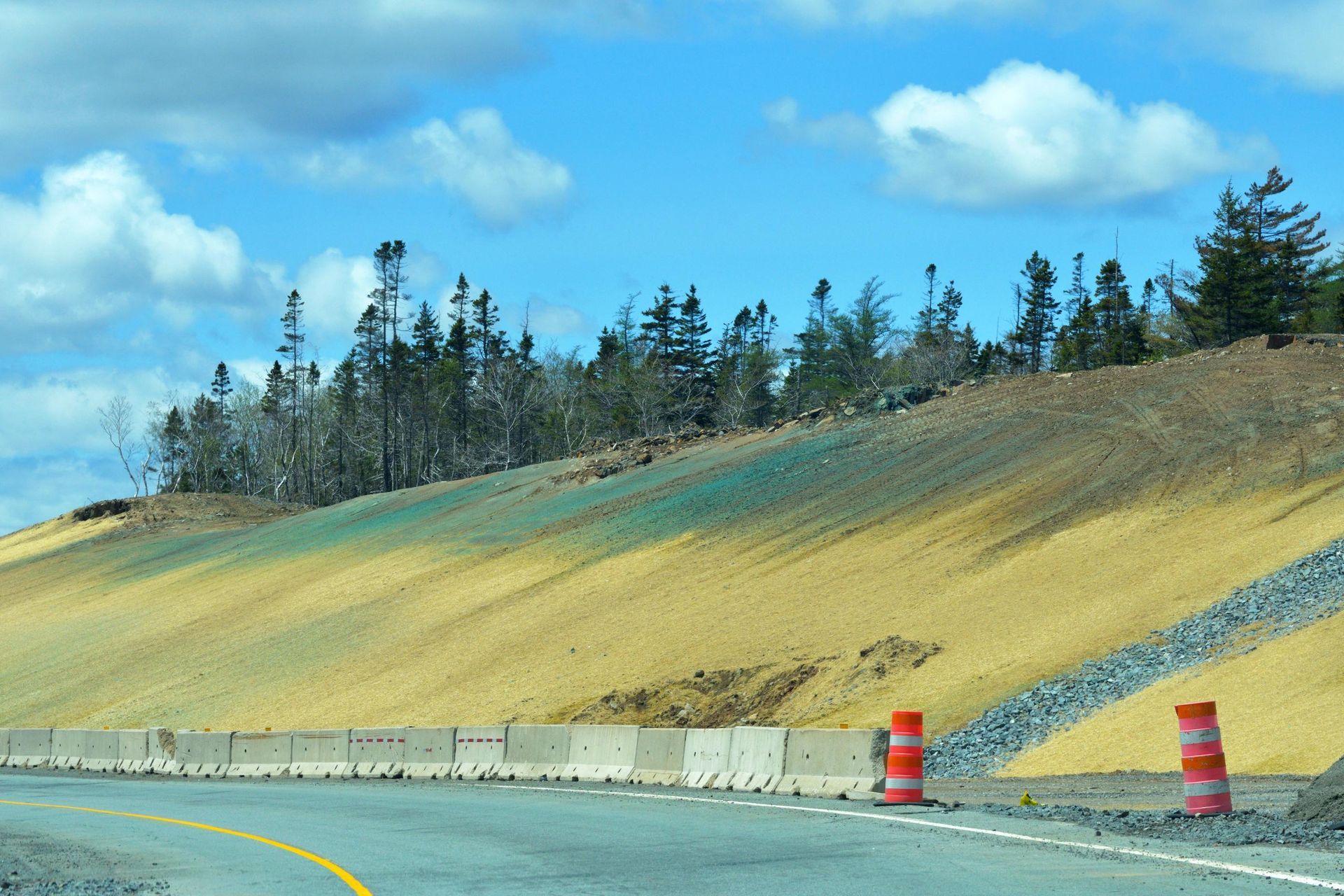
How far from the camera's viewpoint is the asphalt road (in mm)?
9484

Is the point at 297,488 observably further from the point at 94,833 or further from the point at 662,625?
the point at 94,833

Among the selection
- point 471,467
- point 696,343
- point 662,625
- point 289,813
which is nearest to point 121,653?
point 662,625

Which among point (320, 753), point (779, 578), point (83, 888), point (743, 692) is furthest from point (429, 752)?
point (779, 578)

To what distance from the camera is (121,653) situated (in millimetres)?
48062

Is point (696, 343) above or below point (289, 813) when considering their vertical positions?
above

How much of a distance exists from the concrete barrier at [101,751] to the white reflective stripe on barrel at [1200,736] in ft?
81.2

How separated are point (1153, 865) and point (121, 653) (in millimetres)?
44280

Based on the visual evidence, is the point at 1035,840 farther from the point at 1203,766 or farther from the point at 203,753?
the point at 203,753

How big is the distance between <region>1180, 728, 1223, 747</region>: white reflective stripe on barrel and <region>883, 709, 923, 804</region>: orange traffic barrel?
2893 millimetres

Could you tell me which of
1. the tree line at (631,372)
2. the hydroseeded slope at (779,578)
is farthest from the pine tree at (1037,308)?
the hydroseeded slope at (779,578)

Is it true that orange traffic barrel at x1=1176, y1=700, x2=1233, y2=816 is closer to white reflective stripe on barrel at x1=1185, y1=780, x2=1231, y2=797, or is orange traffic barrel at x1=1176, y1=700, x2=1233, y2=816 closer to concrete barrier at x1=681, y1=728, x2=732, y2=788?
white reflective stripe on barrel at x1=1185, y1=780, x2=1231, y2=797

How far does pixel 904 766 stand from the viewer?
14477 mm

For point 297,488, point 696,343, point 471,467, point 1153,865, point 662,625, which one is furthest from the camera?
point 297,488

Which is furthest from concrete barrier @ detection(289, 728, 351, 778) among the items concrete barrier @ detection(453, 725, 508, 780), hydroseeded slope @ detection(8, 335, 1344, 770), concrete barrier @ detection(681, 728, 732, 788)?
concrete barrier @ detection(681, 728, 732, 788)
